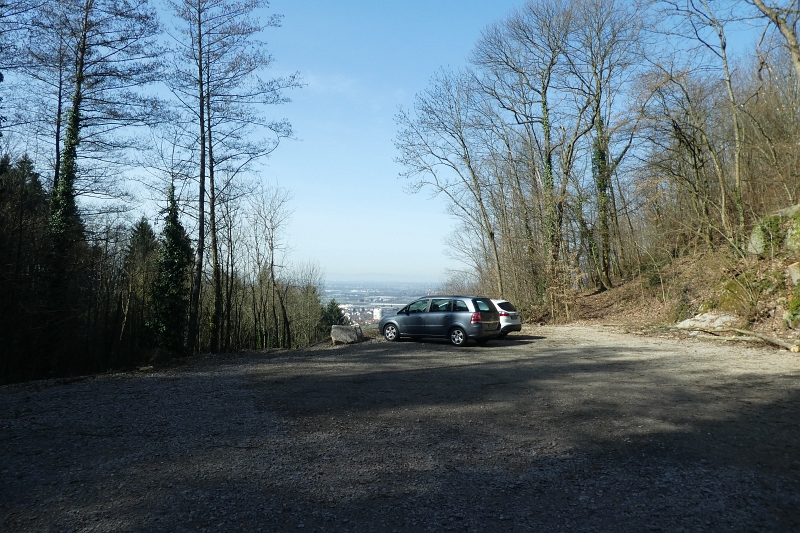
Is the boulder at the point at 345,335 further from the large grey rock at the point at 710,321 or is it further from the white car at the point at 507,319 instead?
the large grey rock at the point at 710,321

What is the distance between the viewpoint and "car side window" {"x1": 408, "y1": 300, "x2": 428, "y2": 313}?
17.9m

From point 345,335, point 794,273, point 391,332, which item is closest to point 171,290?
point 345,335

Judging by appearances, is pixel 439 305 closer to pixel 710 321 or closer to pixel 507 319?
pixel 507 319

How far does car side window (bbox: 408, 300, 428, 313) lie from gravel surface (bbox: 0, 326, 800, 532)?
6856 mm

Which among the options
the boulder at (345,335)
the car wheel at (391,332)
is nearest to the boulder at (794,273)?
the car wheel at (391,332)

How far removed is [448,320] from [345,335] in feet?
12.1

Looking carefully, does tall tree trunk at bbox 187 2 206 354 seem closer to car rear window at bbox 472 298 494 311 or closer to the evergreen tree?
the evergreen tree

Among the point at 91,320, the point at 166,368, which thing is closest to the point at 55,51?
the point at 91,320

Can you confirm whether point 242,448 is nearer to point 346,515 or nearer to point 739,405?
point 346,515

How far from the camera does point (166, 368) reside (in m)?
12.9

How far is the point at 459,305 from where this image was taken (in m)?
17.1

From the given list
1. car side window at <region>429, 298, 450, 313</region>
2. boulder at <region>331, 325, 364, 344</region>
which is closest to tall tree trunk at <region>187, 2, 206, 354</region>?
boulder at <region>331, 325, 364, 344</region>

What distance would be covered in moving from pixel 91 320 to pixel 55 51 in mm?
10385

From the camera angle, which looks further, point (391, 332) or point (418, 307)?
point (391, 332)
